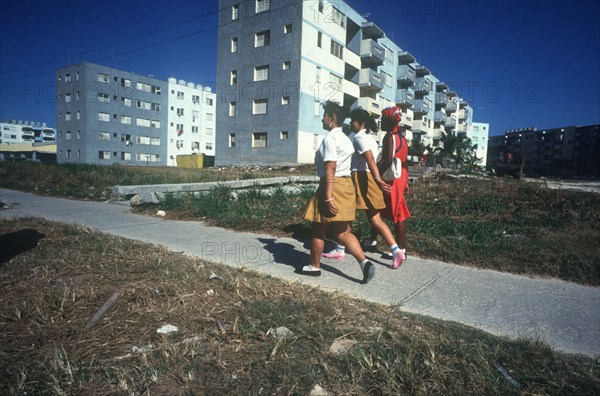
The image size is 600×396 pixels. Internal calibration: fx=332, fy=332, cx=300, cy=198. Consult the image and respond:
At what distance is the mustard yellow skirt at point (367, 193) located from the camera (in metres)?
3.72

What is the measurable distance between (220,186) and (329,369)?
6437 millimetres

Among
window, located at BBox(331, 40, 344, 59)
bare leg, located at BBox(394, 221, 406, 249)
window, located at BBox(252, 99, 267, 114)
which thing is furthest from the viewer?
window, located at BBox(331, 40, 344, 59)

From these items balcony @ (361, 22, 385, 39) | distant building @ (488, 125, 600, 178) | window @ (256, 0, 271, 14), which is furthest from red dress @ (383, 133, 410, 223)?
distant building @ (488, 125, 600, 178)

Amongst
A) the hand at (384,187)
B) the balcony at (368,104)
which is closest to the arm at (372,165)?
the hand at (384,187)

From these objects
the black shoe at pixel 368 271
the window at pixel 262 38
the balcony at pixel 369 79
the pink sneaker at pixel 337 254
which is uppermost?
the window at pixel 262 38

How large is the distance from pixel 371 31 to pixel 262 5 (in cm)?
1351

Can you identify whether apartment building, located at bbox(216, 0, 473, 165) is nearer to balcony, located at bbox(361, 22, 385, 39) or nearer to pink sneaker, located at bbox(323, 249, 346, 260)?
balcony, located at bbox(361, 22, 385, 39)

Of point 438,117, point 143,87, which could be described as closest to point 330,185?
point 438,117

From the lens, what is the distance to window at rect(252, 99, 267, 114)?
30516 mm

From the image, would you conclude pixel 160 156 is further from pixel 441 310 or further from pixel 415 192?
pixel 441 310

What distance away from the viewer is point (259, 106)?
30844 mm

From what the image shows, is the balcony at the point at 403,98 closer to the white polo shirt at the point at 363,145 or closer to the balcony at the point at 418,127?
the balcony at the point at 418,127

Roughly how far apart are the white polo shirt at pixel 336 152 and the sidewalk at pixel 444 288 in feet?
3.50

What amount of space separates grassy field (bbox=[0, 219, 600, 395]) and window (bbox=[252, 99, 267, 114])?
95.4 feet
